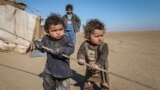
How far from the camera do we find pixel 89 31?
4332 mm

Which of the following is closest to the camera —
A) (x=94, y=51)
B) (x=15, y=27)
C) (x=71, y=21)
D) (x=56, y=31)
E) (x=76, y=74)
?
(x=56, y=31)

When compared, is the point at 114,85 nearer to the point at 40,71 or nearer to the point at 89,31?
the point at 89,31

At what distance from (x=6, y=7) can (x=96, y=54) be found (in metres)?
6.46

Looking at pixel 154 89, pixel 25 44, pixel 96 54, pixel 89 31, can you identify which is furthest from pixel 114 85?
pixel 25 44

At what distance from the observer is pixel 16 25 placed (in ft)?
33.7

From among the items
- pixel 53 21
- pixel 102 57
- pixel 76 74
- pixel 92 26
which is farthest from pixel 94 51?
pixel 76 74

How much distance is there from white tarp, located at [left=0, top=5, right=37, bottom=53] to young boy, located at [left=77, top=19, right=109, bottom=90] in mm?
5784

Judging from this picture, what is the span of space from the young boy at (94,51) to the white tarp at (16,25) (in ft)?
19.0

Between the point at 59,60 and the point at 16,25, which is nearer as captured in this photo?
the point at 59,60

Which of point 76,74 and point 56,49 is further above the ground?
point 56,49

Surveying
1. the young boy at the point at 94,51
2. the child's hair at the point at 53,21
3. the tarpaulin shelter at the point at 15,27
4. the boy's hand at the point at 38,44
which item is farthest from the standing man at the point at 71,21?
the boy's hand at the point at 38,44

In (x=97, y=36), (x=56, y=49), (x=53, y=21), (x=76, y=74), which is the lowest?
(x=76, y=74)

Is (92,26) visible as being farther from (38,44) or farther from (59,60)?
(38,44)

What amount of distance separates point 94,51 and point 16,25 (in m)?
6.41
